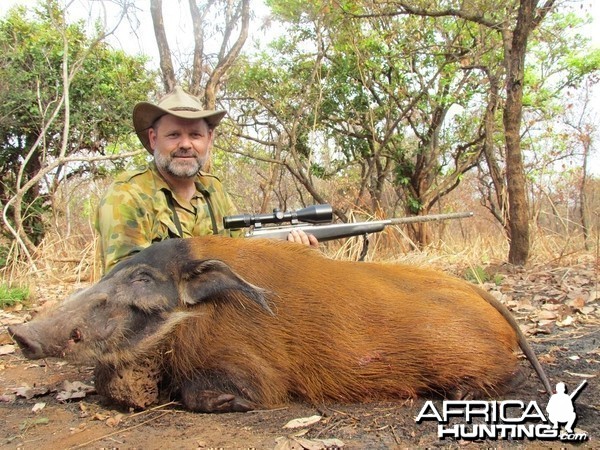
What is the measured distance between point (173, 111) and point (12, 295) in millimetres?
3855

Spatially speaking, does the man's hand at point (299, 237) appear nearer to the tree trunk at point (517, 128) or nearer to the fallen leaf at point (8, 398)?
the fallen leaf at point (8, 398)

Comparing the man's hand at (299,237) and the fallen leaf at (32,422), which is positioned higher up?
the man's hand at (299,237)

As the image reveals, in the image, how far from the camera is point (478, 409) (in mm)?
2459

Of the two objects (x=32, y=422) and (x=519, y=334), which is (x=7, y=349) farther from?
(x=519, y=334)

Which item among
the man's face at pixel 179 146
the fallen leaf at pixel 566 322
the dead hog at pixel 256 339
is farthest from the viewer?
the fallen leaf at pixel 566 322

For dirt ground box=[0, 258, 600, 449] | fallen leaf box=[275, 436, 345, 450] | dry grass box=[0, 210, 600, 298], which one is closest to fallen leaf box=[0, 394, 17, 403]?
dirt ground box=[0, 258, 600, 449]

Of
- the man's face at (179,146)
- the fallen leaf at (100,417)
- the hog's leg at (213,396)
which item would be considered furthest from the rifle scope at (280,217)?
the fallen leaf at (100,417)

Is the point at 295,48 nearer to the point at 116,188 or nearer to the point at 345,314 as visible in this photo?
the point at 116,188

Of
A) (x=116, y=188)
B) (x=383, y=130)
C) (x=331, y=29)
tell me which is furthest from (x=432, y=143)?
(x=116, y=188)

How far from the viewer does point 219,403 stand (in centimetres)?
252

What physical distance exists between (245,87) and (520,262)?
27.5 feet

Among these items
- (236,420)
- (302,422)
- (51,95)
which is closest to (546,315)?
(302,422)

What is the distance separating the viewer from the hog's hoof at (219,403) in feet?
8.27

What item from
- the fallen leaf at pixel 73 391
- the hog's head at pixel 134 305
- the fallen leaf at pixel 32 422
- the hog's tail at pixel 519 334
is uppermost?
the hog's head at pixel 134 305
